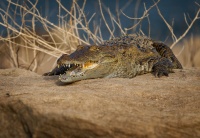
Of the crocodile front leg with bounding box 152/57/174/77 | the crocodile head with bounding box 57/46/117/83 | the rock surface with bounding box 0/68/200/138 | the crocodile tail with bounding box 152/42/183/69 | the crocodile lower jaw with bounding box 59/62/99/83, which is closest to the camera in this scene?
the rock surface with bounding box 0/68/200/138

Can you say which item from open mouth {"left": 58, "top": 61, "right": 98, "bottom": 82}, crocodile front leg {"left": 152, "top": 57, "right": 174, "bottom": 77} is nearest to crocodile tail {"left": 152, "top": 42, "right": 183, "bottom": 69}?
crocodile front leg {"left": 152, "top": 57, "right": 174, "bottom": 77}

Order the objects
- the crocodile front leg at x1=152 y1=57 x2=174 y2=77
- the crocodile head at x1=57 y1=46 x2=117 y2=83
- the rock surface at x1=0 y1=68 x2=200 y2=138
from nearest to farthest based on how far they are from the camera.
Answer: the rock surface at x1=0 y1=68 x2=200 y2=138, the crocodile head at x1=57 y1=46 x2=117 y2=83, the crocodile front leg at x1=152 y1=57 x2=174 y2=77

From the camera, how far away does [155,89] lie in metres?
4.18

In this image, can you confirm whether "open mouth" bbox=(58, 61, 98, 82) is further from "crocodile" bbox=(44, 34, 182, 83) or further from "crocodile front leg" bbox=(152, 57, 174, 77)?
"crocodile front leg" bbox=(152, 57, 174, 77)

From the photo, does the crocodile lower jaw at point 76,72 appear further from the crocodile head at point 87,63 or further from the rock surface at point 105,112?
the rock surface at point 105,112

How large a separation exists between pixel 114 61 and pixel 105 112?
9.82 feet

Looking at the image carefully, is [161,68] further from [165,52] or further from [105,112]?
[105,112]

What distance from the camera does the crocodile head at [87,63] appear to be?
497 cm

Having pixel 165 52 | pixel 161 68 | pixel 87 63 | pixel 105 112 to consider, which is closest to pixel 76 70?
pixel 87 63

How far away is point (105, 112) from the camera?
3.04 meters

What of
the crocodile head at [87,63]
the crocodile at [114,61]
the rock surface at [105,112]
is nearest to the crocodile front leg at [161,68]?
the crocodile at [114,61]

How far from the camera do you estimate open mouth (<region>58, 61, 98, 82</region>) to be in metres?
4.86

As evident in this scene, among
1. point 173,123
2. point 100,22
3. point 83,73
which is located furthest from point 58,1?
point 173,123

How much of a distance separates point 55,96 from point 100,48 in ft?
7.88
